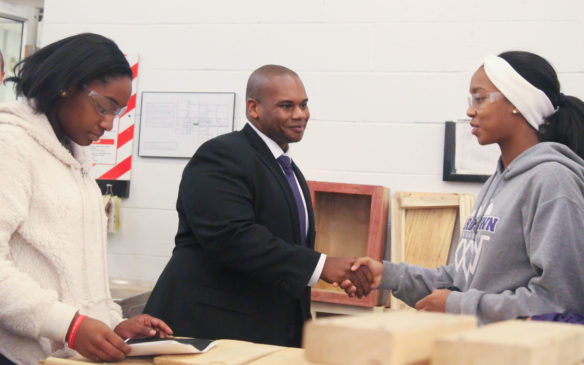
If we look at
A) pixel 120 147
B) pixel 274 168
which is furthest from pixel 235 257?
pixel 120 147

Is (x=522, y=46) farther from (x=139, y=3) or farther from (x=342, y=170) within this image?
(x=139, y=3)

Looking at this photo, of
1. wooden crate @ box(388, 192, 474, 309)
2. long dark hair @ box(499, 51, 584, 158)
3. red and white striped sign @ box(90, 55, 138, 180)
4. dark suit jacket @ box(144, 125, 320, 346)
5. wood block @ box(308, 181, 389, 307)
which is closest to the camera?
long dark hair @ box(499, 51, 584, 158)

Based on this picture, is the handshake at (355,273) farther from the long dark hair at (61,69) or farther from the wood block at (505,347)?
the wood block at (505,347)

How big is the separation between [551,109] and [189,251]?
1199 mm

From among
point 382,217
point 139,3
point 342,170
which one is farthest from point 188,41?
point 382,217

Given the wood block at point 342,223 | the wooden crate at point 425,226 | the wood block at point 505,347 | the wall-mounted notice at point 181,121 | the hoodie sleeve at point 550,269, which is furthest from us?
the wall-mounted notice at point 181,121

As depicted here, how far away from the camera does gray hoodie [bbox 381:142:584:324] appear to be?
4.72ft

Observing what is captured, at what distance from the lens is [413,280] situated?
2090 mm

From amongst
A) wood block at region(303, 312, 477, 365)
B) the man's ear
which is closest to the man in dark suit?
the man's ear

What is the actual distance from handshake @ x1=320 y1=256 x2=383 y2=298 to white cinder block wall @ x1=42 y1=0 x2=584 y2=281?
102 centimetres

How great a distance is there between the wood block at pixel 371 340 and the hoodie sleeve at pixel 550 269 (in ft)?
2.68

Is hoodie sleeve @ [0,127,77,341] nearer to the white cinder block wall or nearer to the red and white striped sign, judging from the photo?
the white cinder block wall

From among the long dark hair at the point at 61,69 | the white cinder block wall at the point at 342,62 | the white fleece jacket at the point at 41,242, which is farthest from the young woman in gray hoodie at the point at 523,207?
the white cinder block wall at the point at 342,62

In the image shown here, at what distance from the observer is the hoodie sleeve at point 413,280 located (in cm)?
207
